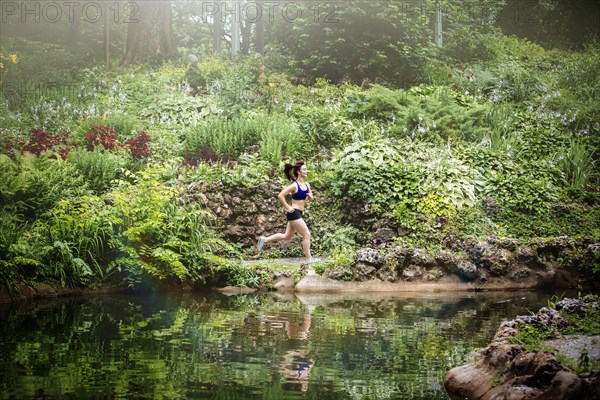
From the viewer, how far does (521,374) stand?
4.66 m

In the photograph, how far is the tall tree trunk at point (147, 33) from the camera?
878 inches

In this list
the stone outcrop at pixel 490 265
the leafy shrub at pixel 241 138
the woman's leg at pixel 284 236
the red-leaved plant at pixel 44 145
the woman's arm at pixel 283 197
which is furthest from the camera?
the leafy shrub at pixel 241 138

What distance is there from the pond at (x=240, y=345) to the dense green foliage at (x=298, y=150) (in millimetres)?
1138

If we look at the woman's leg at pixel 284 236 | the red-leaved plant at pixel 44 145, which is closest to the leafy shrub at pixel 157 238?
the woman's leg at pixel 284 236

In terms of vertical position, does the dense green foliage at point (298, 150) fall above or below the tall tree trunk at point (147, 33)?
below

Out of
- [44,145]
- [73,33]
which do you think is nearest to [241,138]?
[44,145]

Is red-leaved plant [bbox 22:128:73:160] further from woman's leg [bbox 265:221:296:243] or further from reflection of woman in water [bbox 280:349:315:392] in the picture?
reflection of woman in water [bbox 280:349:315:392]

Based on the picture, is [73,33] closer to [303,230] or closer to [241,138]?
[241,138]

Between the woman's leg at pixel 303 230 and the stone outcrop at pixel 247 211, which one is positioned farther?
the stone outcrop at pixel 247 211

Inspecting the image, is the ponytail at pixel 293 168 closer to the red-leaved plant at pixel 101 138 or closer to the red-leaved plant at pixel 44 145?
the red-leaved plant at pixel 101 138

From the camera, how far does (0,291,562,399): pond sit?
5.01 meters

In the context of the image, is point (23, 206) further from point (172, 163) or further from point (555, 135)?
point (555, 135)

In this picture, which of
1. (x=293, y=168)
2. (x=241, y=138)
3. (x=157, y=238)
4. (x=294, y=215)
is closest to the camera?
(x=157, y=238)

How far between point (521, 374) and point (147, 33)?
66.6 ft
